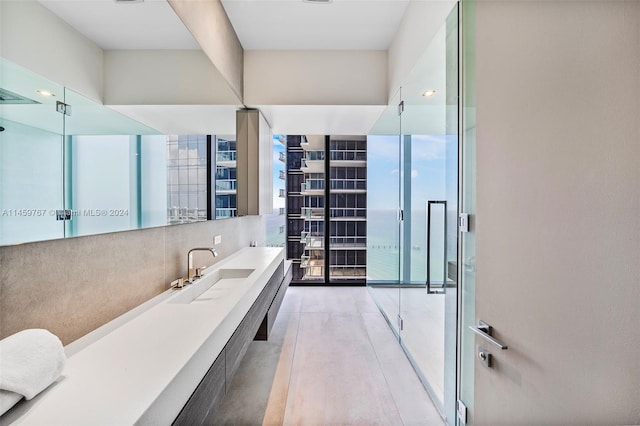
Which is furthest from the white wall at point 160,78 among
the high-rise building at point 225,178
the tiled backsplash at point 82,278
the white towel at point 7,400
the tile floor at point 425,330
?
the tile floor at point 425,330

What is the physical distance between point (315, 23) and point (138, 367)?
290 cm

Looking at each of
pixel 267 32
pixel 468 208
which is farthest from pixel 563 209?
pixel 267 32

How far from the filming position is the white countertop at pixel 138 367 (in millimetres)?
681

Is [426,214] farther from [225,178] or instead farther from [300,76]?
[300,76]

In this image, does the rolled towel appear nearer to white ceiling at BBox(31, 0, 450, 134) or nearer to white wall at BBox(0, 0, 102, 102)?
white wall at BBox(0, 0, 102, 102)

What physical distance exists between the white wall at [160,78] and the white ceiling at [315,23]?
0.71 meters

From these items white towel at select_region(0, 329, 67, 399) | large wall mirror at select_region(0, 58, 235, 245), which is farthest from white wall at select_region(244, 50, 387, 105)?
white towel at select_region(0, 329, 67, 399)

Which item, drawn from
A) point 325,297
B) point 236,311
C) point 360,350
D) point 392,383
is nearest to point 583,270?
point 236,311

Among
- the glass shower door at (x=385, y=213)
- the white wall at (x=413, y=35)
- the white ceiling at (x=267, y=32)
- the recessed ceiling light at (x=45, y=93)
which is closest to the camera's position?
the recessed ceiling light at (x=45, y=93)

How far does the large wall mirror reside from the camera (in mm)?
767

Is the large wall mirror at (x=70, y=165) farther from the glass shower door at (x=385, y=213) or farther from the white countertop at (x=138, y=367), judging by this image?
the glass shower door at (x=385, y=213)

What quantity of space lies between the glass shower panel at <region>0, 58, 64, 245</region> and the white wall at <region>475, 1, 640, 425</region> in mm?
1580

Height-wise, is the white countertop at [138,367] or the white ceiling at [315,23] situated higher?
the white ceiling at [315,23]

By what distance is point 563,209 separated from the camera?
86cm
